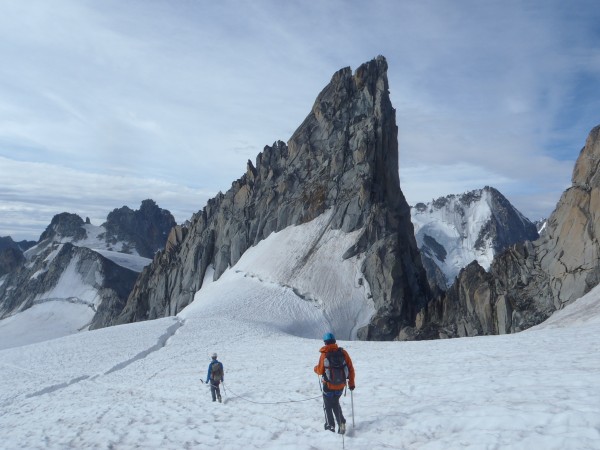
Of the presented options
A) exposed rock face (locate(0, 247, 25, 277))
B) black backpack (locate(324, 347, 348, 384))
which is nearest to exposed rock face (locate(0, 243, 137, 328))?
exposed rock face (locate(0, 247, 25, 277))

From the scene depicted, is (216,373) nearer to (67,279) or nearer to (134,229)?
(67,279)

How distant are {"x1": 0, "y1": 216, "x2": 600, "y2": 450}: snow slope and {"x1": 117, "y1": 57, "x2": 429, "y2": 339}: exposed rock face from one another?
26.7 metres

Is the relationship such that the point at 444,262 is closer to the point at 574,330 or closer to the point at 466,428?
the point at 574,330

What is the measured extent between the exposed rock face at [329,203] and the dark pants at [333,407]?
142 feet

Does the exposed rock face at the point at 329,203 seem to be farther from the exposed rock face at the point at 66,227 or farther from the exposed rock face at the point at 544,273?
the exposed rock face at the point at 66,227

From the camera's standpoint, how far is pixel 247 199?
261ft

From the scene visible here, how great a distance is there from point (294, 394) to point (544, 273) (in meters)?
29.4

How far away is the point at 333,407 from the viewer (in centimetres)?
1129

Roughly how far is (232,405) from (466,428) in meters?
8.56

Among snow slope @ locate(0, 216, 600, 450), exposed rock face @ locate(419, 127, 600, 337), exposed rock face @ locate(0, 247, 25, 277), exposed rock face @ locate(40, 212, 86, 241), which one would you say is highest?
exposed rock face @ locate(40, 212, 86, 241)

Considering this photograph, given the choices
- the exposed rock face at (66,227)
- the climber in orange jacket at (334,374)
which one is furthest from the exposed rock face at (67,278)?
the climber in orange jacket at (334,374)

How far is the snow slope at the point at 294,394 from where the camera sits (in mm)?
10180

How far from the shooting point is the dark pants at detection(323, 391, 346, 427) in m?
11.2

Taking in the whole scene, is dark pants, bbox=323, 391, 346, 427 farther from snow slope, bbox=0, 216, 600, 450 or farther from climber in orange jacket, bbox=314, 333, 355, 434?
snow slope, bbox=0, 216, 600, 450
